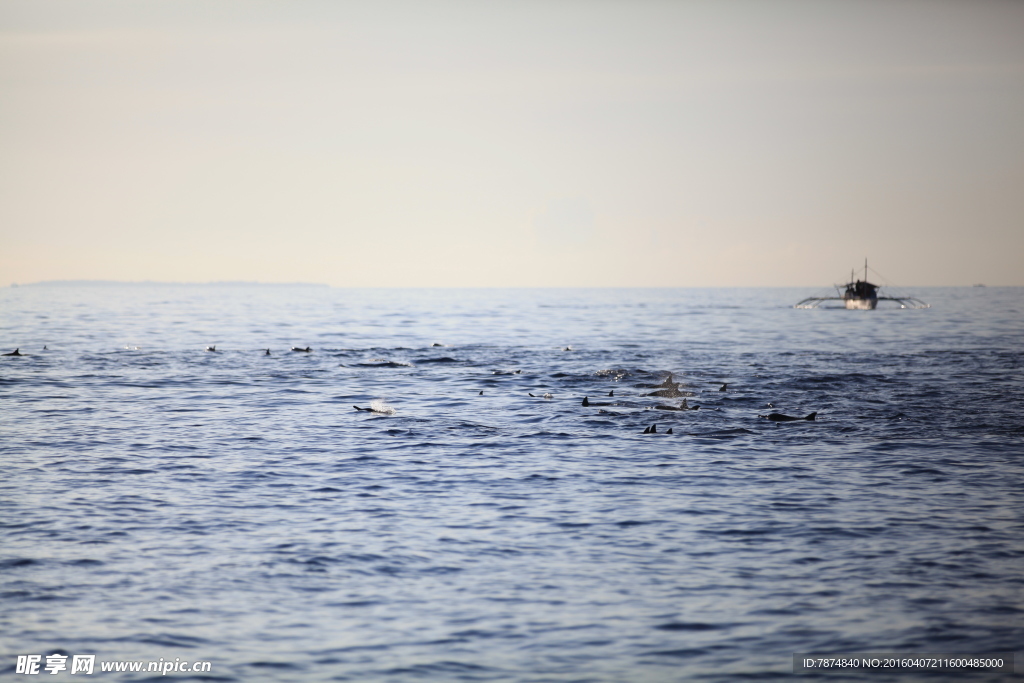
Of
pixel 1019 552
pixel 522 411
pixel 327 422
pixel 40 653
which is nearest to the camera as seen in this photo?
pixel 40 653

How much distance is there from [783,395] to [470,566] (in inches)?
1071

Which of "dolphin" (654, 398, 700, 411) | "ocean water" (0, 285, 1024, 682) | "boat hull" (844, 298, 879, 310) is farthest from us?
"boat hull" (844, 298, 879, 310)

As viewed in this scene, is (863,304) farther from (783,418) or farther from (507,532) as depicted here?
(507,532)

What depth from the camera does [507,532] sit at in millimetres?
16031

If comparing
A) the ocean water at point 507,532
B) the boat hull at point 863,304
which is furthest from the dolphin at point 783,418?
the boat hull at point 863,304

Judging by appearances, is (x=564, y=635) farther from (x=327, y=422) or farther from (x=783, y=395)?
(x=783, y=395)

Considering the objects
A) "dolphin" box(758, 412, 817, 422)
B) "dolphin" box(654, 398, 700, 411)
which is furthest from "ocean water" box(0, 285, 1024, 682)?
"dolphin" box(758, 412, 817, 422)

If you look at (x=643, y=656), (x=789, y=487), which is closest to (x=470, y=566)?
(x=643, y=656)

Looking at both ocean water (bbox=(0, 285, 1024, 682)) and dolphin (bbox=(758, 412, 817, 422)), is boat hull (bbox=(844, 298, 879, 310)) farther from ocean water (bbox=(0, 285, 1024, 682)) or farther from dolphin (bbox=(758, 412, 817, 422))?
dolphin (bbox=(758, 412, 817, 422))

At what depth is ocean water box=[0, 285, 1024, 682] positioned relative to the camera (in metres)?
11.3

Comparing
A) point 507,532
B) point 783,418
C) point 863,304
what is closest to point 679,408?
point 783,418

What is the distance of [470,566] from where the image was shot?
14109mm

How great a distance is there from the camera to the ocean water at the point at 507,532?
→ 37.0ft

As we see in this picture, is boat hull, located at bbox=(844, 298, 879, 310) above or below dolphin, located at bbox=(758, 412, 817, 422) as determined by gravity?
above
